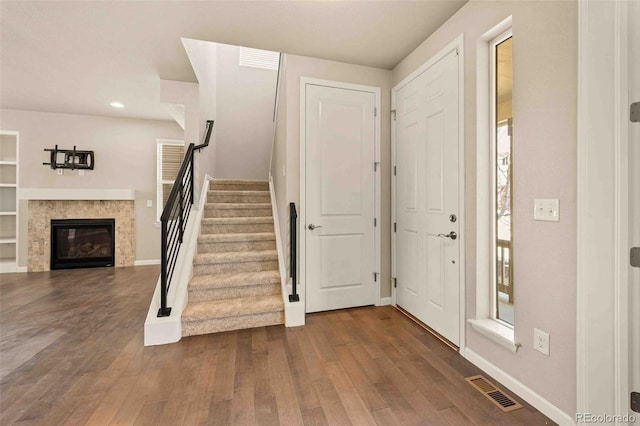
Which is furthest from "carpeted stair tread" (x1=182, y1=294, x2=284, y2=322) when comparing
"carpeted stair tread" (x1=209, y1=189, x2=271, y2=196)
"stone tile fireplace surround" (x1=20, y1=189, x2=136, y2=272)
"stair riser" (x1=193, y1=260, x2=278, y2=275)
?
"stone tile fireplace surround" (x1=20, y1=189, x2=136, y2=272)

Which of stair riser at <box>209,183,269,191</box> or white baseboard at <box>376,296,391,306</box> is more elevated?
stair riser at <box>209,183,269,191</box>

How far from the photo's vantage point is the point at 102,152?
529 centimetres

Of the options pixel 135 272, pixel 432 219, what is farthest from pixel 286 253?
pixel 135 272

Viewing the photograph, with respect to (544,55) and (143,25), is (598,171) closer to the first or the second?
(544,55)

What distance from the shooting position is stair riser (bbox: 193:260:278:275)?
2989 mm

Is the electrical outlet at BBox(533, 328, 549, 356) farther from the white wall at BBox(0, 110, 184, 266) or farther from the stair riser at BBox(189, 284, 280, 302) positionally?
the white wall at BBox(0, 110, 184, 266)

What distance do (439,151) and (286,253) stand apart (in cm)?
180

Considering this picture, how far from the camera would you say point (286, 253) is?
303 cm

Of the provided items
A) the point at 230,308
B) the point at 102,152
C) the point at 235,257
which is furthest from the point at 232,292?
the point at 102,152

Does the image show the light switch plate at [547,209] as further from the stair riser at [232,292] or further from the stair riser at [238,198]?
the stair riser at [238,198]

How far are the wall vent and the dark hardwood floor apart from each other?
49 millimetres

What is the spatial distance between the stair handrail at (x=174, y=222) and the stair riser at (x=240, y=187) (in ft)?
2.39

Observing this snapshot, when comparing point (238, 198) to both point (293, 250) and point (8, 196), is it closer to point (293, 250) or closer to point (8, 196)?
point (293, 250)

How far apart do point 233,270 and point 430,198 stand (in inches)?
85.1
